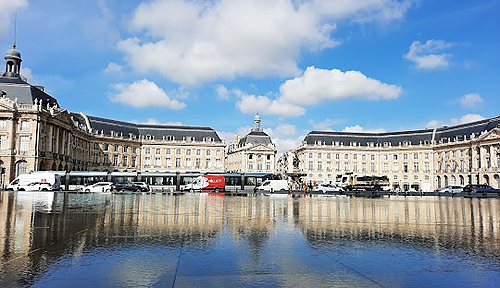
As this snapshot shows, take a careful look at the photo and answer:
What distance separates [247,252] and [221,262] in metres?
0.98

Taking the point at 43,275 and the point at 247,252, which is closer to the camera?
the point at 43,275

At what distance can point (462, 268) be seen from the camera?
6.49m

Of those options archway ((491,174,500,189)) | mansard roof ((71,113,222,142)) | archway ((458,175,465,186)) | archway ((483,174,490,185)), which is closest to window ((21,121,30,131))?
mansard roof ((71,113,222,142))

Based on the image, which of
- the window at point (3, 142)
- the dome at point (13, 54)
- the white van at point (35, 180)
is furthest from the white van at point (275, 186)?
the dome at point (13, 54)

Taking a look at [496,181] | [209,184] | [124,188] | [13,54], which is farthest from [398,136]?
[13,54]

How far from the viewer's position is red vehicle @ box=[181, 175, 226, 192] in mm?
57500

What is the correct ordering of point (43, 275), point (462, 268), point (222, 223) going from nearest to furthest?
point (43, 275)
point (462, 268)
point (222, 223)

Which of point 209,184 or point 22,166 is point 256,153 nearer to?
point 209,184

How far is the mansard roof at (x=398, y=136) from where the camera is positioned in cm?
10231

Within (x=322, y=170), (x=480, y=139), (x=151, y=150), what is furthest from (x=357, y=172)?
(x=151, y=150)

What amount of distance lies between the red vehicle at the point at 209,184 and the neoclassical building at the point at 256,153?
61452mm

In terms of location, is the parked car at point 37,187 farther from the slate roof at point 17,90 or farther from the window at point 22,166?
the slate roof at point 17,90

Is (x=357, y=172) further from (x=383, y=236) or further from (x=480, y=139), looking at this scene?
(x=383, y=236)

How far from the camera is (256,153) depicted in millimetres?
122188
